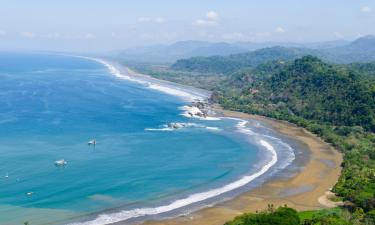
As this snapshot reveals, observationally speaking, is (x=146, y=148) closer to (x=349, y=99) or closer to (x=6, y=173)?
(x=6, y=173)

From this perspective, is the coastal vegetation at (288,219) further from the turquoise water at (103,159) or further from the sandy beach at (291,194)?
the turquoise water at (103,159)

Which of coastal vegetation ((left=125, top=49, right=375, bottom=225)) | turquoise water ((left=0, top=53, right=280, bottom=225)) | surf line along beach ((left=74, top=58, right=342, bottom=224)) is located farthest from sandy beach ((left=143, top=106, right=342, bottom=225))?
turquoise water ((left=0, top=53, right=280, bottom=225))

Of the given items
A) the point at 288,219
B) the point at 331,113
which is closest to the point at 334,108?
the point at 331,113

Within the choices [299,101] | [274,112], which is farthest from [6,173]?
[299,101]

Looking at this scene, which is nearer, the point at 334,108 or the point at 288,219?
the point at 288,219

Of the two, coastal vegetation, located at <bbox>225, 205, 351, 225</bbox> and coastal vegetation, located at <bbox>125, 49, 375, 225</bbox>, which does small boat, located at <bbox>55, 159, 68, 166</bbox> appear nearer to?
coastal vegetation, located at <bbox>225, 205, 351, 225</bbox>

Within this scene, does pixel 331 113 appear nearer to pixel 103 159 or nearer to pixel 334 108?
pixel 334 108
